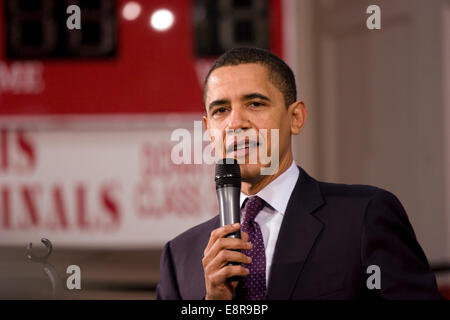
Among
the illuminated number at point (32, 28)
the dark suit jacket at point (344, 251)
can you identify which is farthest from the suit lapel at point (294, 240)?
the illuminated number at point (32, 28)

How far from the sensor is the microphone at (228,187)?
650 millimetres

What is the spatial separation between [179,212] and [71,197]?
23.5 inches

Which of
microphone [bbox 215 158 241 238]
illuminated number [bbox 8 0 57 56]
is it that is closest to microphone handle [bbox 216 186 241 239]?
microphone [bbox 215 158 241 238]

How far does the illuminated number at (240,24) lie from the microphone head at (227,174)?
2.63 metres

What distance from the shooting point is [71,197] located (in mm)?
3398

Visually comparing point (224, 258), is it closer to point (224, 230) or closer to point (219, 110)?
point (224, 230)

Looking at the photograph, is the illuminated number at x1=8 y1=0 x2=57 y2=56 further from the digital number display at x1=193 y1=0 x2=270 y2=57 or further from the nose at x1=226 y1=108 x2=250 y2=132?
the nose at x1=226 y1=108 x2=250 y2=132

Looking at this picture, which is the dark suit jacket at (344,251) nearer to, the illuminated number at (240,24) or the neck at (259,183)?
the neck at (259,183)

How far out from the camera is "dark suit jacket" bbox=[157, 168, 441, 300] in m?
0.68

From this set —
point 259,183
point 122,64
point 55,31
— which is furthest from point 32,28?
point 259,183

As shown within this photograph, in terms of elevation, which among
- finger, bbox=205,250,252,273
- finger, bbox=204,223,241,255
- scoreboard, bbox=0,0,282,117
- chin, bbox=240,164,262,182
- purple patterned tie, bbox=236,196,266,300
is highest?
scoreboard, bbox=0,0,282,117

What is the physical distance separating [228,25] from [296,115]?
2587mm

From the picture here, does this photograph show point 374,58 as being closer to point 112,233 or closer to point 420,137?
point 420,137
